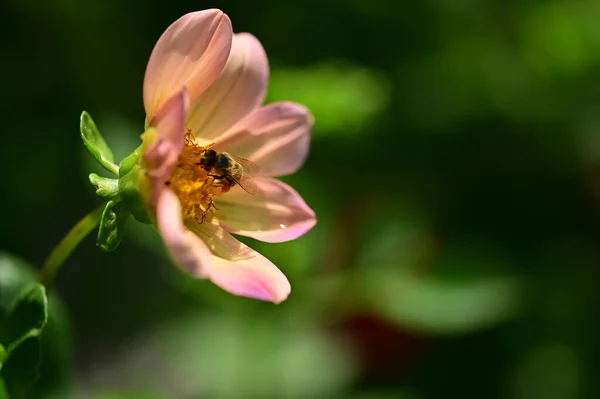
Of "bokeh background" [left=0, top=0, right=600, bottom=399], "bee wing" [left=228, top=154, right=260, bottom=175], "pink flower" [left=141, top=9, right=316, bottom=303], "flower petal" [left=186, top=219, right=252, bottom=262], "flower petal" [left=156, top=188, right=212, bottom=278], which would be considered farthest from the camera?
"bokeh background" [left=0, top=0, right=600, bottom=399]

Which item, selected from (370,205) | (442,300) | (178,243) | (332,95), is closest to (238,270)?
(178,243)

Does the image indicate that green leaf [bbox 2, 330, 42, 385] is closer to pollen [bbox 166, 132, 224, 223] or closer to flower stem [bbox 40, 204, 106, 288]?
flower stem [bbox 40, 204, 106, 288]

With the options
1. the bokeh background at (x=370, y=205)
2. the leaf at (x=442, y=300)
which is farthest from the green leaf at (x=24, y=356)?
the leaf at (x=442, y=300)

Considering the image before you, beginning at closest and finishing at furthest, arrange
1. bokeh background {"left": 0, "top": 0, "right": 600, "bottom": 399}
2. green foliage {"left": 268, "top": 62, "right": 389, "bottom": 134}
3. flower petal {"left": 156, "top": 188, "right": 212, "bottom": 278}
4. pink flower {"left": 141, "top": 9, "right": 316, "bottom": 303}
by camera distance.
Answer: flower petal {"left": 156, "top": 188, "right": 212, "bottom": 278} → pink flower {"left": 141, "top": 9, "right": 316, "bottom": 303} → green foliage {"left": 268, "top": 62, "right": 389, "bottom": 134} → bokeh background {"left": 0, "top": 0, "right": 600, "bottom": 399}

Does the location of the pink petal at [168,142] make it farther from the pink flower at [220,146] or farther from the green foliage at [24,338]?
the green foliage at [24,338]

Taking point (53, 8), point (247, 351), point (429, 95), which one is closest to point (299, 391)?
point (247, 351)

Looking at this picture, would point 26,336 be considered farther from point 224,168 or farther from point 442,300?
point 442,300

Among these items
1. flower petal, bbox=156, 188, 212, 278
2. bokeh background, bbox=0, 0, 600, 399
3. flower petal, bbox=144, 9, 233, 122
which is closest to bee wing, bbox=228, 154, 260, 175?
flower petal, bbox=144, 9, 233, 122
